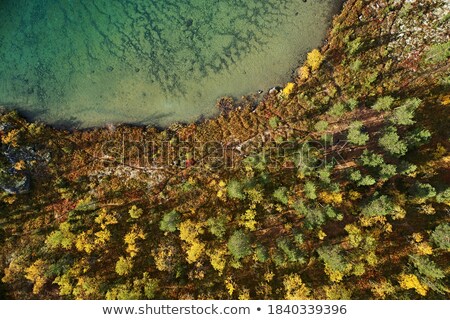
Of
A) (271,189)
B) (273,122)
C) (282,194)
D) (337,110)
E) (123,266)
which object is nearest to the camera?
(282,194)

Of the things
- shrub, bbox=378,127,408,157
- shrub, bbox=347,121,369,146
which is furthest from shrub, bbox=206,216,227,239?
shrub, bbox=378,127,408,157

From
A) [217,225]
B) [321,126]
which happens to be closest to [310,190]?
[321,126]

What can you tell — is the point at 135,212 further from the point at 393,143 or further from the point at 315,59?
the point at 393,143

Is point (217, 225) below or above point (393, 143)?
below

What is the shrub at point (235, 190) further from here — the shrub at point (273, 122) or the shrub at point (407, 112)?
the shrub at point (407, 112)

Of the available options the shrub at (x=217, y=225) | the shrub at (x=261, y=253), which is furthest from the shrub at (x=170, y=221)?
the shrub at (x=261, y=253)
